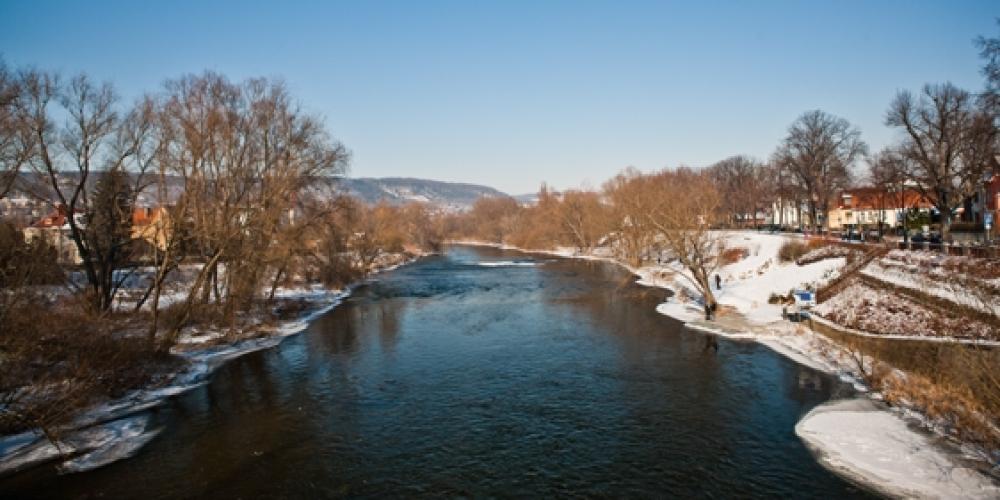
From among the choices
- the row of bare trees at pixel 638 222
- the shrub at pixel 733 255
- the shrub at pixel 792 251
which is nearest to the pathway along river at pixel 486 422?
the row of bare trees at pixel 638 222

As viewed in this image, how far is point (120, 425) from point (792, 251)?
3595 cm

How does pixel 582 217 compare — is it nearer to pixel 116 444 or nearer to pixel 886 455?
pixel 886 455

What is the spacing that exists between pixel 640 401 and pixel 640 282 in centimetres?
2975

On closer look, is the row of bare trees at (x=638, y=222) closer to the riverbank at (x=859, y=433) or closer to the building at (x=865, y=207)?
the riverbank at (x=859, y=433)

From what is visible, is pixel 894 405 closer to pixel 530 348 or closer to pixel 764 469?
pixel 764 469

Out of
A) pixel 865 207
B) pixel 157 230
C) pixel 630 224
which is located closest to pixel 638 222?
pixel 630 224

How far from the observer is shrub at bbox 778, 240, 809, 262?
3566cm

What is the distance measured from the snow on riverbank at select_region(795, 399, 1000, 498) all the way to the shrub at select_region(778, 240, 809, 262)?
23.7m

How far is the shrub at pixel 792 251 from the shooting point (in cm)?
3566

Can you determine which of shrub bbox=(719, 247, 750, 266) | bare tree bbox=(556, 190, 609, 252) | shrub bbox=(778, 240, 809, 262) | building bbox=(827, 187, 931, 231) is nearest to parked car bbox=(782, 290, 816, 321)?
shrub bbox=(778, 240, 809, 262)

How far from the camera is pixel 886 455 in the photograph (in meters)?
11.1

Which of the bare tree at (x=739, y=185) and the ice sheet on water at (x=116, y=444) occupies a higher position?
the bare tree at (x=739, y=185)

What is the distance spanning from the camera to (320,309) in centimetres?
3338

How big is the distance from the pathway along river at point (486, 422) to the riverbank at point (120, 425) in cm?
52
